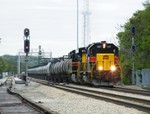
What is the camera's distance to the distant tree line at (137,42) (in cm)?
4721

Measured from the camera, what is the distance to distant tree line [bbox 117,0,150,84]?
1859 inches

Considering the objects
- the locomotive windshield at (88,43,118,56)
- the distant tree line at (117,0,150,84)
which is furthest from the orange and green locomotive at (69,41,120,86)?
the distant tree line at (117,0,150,84)

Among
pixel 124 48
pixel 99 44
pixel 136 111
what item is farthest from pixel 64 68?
pixel 136 111

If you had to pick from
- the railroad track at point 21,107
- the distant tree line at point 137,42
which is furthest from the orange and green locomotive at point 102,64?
the railroad track at point 21,107

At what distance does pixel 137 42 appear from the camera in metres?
51.9

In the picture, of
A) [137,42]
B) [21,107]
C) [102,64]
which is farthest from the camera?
[137,42]

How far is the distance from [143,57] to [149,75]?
1213cm

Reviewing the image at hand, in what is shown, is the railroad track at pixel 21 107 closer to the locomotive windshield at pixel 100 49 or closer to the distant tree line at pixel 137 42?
the locomotive windshield at pixel 100 49

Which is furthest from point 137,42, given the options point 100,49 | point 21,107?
point 21,107

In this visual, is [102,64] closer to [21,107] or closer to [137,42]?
[137,42]

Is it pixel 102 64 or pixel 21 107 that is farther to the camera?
pixel 102 64

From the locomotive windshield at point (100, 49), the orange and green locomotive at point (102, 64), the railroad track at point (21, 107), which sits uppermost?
the locomotive windshield at point (100, 49)

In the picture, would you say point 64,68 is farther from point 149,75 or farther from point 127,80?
point 149,75

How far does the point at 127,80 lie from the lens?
190 feet
